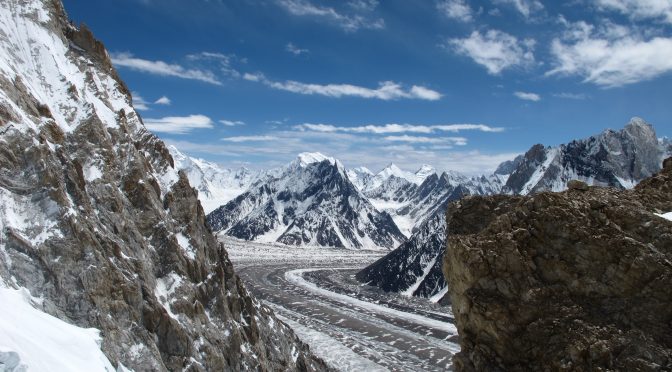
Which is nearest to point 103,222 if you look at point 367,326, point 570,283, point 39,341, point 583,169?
point 39,341

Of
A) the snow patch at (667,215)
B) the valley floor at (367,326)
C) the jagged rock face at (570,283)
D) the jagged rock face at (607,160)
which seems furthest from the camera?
the jagged rock face at (607,160)

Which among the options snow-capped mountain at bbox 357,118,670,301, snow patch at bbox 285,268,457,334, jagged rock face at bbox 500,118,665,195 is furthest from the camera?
snow-capped mountain at bbox 357,118,670,301

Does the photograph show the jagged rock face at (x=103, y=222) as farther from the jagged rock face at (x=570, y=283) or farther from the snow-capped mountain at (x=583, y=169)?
the snow-capped mountain at (x=583, y=169)

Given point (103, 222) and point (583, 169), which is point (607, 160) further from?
point (103, 222)

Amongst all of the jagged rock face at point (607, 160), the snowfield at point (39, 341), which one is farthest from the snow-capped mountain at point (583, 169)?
the snowfield at point (39, 341)

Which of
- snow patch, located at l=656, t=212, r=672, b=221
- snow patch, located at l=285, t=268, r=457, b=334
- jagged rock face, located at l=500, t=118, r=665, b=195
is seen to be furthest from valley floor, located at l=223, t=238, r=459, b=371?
snow patch, located at l=656, t=212, r=672, b=221

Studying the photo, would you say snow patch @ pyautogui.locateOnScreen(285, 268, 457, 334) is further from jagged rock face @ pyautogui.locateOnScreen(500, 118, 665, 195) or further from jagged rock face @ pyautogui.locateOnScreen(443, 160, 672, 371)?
jagged rock face @ pyautogui.locateOnScreen(443, 160, 672, 371)
